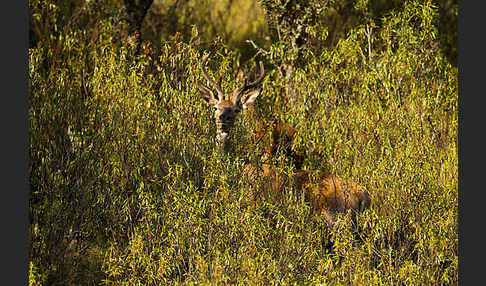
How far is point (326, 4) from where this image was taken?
15.1 meters

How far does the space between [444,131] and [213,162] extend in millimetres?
4249

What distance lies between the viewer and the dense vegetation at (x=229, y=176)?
28.8 ft

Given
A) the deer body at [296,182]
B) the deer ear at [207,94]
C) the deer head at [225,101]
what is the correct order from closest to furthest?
the deer body at [296,182]
the deer head at [225,101]
the deer ear at [207,94]

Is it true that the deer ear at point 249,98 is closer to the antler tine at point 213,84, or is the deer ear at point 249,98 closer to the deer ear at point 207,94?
the antler tine at point 213,84

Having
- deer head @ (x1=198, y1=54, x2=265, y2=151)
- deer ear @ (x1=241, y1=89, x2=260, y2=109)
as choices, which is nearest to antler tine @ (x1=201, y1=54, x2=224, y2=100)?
deer head @ (x1=198, y1=54, x2=265, y2=151)

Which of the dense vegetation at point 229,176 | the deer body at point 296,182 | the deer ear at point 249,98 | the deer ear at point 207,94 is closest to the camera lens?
the dense vegetation at point 229,176

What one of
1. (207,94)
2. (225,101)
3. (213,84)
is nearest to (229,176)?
(225,101)

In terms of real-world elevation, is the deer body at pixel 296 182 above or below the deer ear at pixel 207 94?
below

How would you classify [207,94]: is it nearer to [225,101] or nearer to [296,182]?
[225,101]

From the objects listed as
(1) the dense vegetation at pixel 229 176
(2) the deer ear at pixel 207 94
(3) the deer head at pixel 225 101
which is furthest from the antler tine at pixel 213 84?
(1) the dense vegetation at pixel 229 176

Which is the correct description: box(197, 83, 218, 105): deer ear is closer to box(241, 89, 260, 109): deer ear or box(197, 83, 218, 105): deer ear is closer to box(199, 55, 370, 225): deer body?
box(199, 55, 370, 225): deer body

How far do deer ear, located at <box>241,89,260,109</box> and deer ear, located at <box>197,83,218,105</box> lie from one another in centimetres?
47

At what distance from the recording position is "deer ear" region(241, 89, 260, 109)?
10867mm

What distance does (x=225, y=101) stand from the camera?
422 inches
